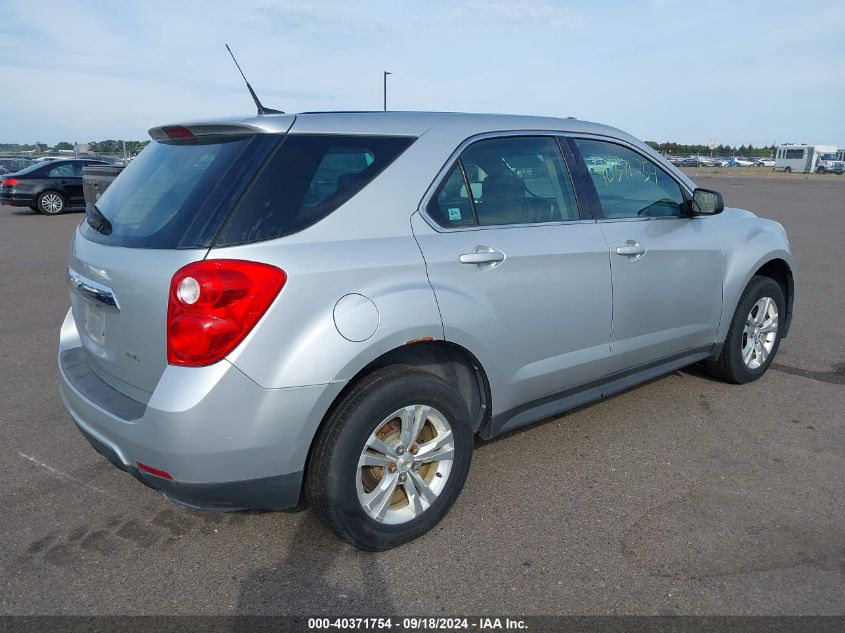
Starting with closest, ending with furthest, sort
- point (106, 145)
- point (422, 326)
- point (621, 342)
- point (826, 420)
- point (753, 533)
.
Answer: point (422, 326), point (753, 533), point (621, 342), point (826, 420), point (106, 145)

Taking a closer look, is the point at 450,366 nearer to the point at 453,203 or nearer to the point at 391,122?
the point at 453,203

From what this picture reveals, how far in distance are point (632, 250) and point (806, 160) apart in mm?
67025

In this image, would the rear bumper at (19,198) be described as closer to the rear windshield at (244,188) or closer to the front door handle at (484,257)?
the rear windshield at (244,188)

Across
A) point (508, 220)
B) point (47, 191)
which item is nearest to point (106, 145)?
point (47, 191)

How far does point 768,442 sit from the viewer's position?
396 cm

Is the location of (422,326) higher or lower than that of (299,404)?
higher

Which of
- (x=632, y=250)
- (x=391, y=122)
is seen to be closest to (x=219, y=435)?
(x=391, y=122)

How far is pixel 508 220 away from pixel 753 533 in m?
1.76

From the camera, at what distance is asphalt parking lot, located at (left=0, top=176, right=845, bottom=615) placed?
261cm

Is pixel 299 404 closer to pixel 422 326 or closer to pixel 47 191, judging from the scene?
pixel 422 326

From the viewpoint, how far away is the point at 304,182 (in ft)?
8.71

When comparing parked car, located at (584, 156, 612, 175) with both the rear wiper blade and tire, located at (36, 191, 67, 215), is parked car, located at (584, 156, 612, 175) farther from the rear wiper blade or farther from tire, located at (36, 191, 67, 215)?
tire, located at (36, 191, 67, 215)

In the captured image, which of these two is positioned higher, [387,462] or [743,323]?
[743,323]

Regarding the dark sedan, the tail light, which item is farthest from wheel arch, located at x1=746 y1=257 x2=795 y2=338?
the dark sedan
